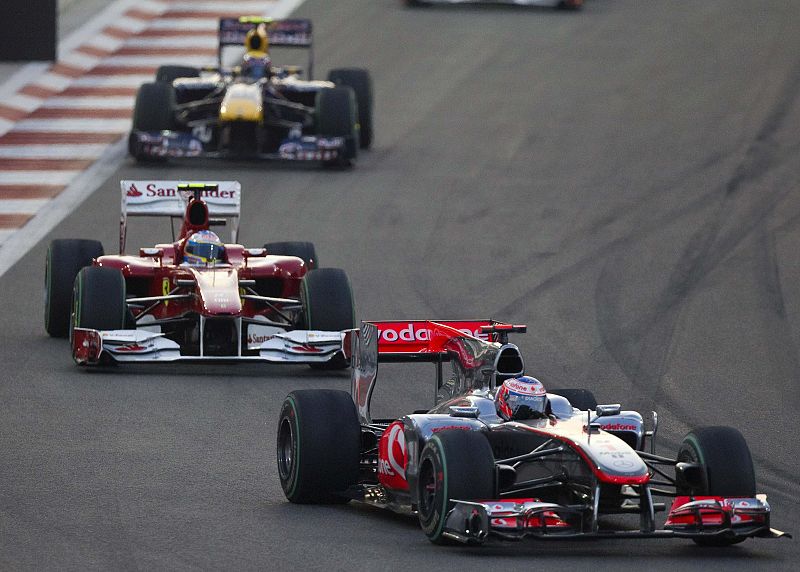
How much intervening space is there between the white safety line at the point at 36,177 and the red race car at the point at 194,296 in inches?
263

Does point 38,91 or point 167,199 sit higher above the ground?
point 38,91

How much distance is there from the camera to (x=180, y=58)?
29.4 m

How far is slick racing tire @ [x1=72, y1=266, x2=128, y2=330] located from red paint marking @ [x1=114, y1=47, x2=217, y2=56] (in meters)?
14.9

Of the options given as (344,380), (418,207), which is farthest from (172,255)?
(418,207)

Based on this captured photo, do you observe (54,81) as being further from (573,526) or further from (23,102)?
(573,526)

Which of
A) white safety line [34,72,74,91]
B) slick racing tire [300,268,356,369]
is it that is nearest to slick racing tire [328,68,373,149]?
white safety line [34,72,74,91]

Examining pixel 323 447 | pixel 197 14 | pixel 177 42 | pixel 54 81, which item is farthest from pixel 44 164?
pixel 323 447

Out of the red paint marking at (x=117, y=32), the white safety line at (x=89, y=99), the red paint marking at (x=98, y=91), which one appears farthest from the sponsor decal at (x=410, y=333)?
the red paint marking at (x=117, y=32)

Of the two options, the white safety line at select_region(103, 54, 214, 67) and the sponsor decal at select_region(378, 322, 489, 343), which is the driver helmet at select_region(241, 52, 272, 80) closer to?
the white safety line at select_region(103, 54, 214, 67)

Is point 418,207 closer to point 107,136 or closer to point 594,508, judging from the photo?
point 107,136

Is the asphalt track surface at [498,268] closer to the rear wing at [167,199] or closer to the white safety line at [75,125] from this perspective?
the rear wing at [167,199]

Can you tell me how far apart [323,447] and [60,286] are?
21.6 feet

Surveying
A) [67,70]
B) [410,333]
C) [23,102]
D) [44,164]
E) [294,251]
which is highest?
[67,70]

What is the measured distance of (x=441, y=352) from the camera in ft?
35.9
